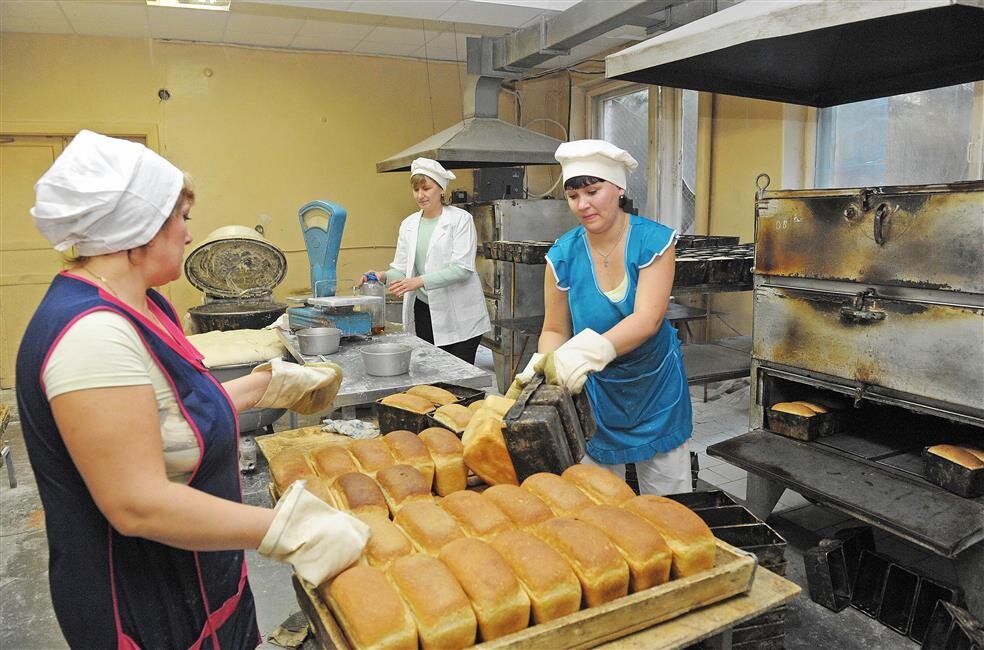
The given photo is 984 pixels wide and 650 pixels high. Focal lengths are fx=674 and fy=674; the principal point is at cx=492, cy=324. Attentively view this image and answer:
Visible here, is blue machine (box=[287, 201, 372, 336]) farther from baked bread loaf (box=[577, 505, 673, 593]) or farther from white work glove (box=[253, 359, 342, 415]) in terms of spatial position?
baked bread loaf (box=[577, 505, 673, 593])

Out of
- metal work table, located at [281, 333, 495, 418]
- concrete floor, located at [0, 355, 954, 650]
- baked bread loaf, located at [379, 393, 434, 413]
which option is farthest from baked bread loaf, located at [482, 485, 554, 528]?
concrete floor, located at [0, 355, 954, 650]

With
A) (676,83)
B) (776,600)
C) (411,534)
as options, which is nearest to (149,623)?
(411,534)

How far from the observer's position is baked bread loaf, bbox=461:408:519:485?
69.6 inches

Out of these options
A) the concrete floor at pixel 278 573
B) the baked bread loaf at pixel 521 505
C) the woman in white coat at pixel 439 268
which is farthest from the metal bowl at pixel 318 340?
the baked bread loaf at pixel 521 505

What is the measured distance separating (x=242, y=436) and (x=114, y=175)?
284cm

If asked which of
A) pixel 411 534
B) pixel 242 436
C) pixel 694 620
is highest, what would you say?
pixel 411 534

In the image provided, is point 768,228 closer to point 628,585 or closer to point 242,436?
point 628,585

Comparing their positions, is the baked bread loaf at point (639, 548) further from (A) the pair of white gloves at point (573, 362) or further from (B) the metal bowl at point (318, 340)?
(B) the metal bowl at point (318, 340)

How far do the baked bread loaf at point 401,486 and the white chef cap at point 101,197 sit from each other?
32.2 inches

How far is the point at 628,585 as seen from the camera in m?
1.33

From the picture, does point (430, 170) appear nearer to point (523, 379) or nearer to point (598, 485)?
point (523, 379)

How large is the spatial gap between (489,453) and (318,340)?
1741 mm

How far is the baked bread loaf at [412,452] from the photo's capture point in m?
1.81

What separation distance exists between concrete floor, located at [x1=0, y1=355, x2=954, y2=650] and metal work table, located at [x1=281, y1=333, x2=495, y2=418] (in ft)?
2.25
